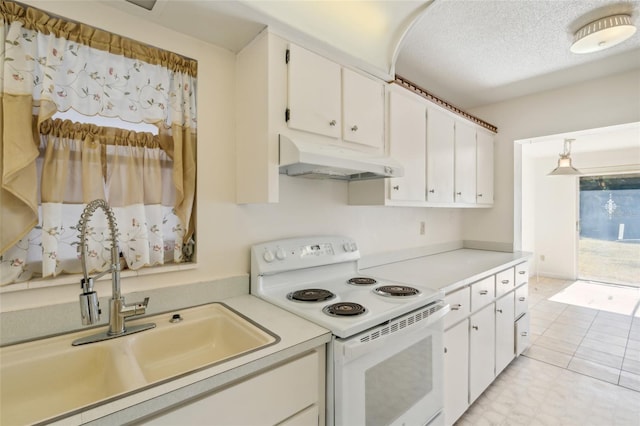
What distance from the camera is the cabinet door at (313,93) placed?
1394 mm

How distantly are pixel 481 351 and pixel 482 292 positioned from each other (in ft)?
1.35

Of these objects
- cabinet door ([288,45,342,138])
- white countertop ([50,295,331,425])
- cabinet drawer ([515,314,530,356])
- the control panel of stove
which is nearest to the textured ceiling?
cabinet door ([288,45,342,138])

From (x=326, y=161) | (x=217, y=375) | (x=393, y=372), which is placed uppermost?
(x=326, y=161)

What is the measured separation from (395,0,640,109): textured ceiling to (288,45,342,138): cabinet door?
0.72 meters

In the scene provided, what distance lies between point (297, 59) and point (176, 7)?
52 cm

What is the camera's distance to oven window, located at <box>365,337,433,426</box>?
3.96ft

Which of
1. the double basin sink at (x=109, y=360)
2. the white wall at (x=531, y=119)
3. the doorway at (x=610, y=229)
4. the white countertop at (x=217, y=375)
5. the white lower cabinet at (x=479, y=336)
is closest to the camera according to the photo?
the white countertop at (x=217, y=375)

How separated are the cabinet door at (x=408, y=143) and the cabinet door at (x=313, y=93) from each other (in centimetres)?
50

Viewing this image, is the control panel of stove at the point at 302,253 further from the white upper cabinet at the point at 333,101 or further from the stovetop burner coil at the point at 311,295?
the white upper cabinet at the point at 333,101

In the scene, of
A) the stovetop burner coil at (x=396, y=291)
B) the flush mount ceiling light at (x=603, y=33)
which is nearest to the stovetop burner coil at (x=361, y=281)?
the stovetop burner coil at (x=396, y=291)

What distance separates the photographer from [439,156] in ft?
7.67

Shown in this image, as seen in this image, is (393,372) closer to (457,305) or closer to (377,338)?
(377,338)

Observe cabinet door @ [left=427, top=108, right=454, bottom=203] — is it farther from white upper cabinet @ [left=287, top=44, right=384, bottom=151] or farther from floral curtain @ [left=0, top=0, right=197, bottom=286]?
floral curtain @ [left=0, top=0, right=197, bottom=286]

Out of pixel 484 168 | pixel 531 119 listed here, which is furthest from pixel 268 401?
pixel 531 119
